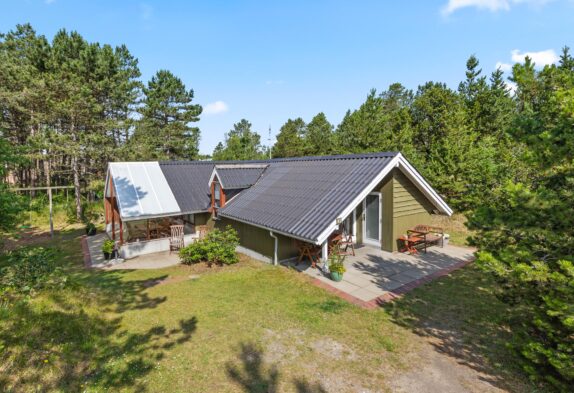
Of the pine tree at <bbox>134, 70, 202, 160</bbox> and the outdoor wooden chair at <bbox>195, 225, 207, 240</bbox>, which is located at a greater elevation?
the pine tree at <bbox>134, 70, 202, 160</bbox>

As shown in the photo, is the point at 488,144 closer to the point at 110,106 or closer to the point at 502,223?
the point at 502,223

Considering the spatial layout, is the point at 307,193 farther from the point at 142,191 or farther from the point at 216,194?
the point at 142,191

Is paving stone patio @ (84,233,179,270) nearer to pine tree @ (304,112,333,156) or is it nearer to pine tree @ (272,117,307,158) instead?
pine tree @ (304,112,333,156)

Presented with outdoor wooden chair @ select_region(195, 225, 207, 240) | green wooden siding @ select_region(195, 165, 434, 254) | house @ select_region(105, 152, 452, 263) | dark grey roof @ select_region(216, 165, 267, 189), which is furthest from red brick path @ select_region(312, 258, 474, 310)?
outdoor wooden chair @ select_region(195, 225, 207, 240)

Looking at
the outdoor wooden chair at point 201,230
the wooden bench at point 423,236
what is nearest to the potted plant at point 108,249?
the outdoor wooden chair at point 201,230

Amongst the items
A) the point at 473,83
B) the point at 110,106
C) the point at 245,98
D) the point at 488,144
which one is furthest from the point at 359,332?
the point at 473,83

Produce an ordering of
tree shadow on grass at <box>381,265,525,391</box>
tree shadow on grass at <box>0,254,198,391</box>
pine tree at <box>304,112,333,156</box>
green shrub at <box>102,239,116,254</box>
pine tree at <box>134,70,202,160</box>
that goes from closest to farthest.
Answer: tree shadow on grass at <box>0,254,198,391</box>, tree shadow on grass at <box>381,265,525,391</box>, green shrub at <box>102,239,116,254</box>, pine tree at <box>134,70,202,160</box>, pine tree at <box>304,112,333,156</box>
